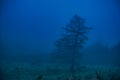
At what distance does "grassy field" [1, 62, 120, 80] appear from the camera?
531 cm

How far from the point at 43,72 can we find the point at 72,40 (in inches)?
36.4

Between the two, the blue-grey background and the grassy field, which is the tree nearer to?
the blue-grey background

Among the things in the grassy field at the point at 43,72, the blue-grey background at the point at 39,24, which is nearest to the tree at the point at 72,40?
the blue-grey background at the point at 39,24

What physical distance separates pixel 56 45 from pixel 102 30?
43.1 inches

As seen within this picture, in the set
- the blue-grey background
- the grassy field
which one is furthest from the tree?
the grassy field

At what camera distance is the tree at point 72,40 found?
5.43 m

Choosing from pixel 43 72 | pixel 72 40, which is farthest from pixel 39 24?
pixel 43 72

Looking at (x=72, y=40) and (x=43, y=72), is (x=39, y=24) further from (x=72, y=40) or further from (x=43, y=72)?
(x=43, y=72)

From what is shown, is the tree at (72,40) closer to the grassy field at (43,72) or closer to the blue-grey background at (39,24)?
the blue-grey background at (39,24)

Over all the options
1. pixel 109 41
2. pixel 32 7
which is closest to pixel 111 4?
pixel 109 41

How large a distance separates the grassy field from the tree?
0.72 ft

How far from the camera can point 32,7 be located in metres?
5.42

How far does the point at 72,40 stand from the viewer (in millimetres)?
5441

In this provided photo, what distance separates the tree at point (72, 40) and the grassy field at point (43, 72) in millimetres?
219
